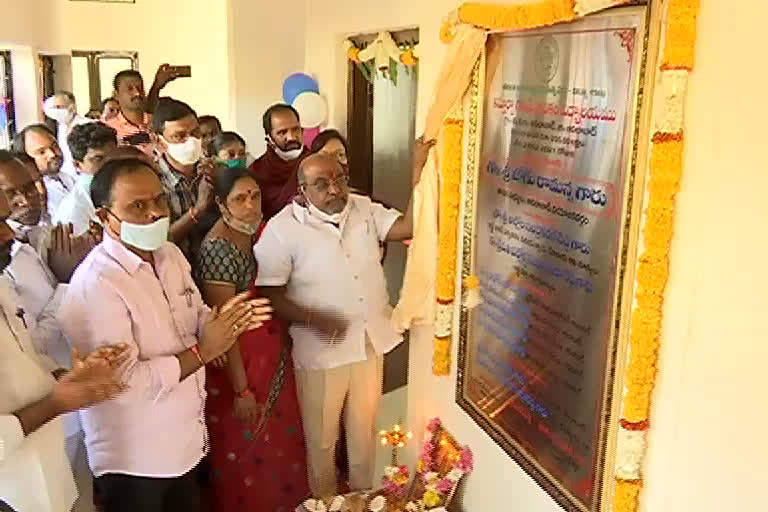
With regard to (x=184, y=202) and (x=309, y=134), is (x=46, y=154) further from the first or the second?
(x=309, y=134)

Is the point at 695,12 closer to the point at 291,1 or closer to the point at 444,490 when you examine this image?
the point at 444,490

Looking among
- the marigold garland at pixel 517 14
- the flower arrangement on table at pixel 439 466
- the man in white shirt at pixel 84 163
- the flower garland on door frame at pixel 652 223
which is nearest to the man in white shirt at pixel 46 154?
the man in white shirt at pixel 84 163

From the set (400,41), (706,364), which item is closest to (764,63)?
(706,364)

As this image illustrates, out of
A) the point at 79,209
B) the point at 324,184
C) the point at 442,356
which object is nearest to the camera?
the point at 442,356

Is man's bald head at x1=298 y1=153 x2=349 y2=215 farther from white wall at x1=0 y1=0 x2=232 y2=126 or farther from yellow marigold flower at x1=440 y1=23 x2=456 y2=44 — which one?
white wall at x1=0 y1=0 x2=232 y2=126

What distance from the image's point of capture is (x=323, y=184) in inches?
115

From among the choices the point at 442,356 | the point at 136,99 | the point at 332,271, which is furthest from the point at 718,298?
the point at 136,99

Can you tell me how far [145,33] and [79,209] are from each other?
5.26m

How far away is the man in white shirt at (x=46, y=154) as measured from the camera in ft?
12.3

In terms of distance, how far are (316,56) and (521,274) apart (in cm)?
266

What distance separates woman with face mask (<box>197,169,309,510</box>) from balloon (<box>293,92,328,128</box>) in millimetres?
1324

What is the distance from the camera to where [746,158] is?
1512mm

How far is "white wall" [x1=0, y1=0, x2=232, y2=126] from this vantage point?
6438 millimetres

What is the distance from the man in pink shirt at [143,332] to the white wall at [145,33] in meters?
3.82
